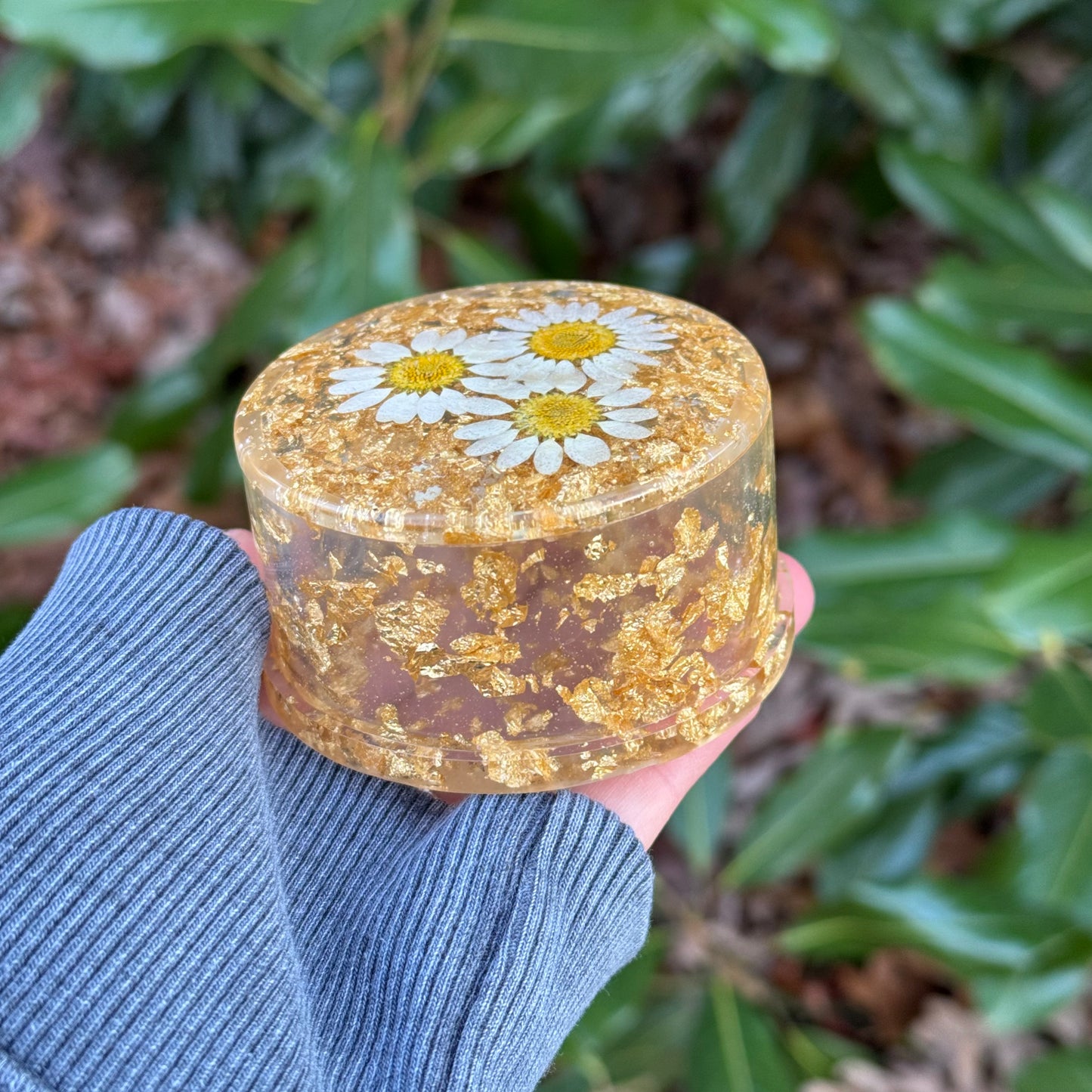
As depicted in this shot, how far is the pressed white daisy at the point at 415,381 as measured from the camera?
0.76 m

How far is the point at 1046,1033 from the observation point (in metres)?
1.62

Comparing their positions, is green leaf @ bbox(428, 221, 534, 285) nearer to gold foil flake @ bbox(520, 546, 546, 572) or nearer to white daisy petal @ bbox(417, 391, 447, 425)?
white daisy petal @ bbox(417, 391, 447, 425)

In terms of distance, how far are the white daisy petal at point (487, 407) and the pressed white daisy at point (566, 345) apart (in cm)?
1

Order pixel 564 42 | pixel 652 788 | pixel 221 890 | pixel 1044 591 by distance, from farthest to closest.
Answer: pixel 564 42 → pixel 1044 591 → pixel 652 788 → pixel 221 890

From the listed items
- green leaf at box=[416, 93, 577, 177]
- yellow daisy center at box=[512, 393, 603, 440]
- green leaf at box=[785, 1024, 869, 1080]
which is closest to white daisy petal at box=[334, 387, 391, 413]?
yellow daisy center at box=[512, 393, 603, 440]

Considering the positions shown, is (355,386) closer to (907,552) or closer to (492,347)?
(492,347)

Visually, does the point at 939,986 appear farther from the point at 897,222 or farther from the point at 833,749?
the point at 897,222

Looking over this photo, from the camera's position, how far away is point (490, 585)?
71 centimetres

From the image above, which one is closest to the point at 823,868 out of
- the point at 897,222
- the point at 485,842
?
the point at 485,842

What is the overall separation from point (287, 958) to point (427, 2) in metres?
1.30

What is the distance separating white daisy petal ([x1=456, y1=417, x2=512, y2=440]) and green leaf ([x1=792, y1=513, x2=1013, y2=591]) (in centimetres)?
66

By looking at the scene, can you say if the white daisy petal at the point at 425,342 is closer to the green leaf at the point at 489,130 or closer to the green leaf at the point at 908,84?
the green leaf at the point at 489,130

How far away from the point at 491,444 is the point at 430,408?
6 cm


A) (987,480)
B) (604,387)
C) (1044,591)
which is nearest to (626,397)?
(604,387)
